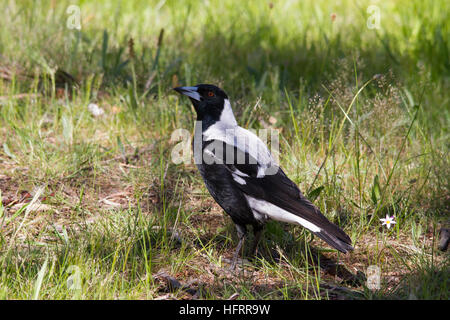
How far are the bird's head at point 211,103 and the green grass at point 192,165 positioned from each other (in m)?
0.20

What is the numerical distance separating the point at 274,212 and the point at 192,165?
106 centimetres

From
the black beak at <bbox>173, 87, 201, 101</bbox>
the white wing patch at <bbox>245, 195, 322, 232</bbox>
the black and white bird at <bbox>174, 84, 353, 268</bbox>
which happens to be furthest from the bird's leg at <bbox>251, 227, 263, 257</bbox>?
the black beak at <bbox>173, 87, 201, 101</bbox>

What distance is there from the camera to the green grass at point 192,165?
257 centimetres

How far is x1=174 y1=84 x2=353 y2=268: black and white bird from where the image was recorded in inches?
107

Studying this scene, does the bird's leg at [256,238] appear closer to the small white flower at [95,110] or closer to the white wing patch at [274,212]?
the white wing patch at [274,212]

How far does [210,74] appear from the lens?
15.2ft

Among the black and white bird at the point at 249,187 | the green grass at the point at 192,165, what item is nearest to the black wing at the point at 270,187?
the black and white bird at the point at 249,187

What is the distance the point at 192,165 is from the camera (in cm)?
374

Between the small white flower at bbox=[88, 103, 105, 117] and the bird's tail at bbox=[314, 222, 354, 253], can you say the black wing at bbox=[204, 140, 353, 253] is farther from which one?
the small white flower at bbox=[88, 103, 105, 117]

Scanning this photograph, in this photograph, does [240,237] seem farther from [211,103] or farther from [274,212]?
[211,103]

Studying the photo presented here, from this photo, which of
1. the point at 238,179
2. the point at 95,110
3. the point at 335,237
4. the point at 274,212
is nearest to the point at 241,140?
the point at 238,179

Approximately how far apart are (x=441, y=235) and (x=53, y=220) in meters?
2.03
